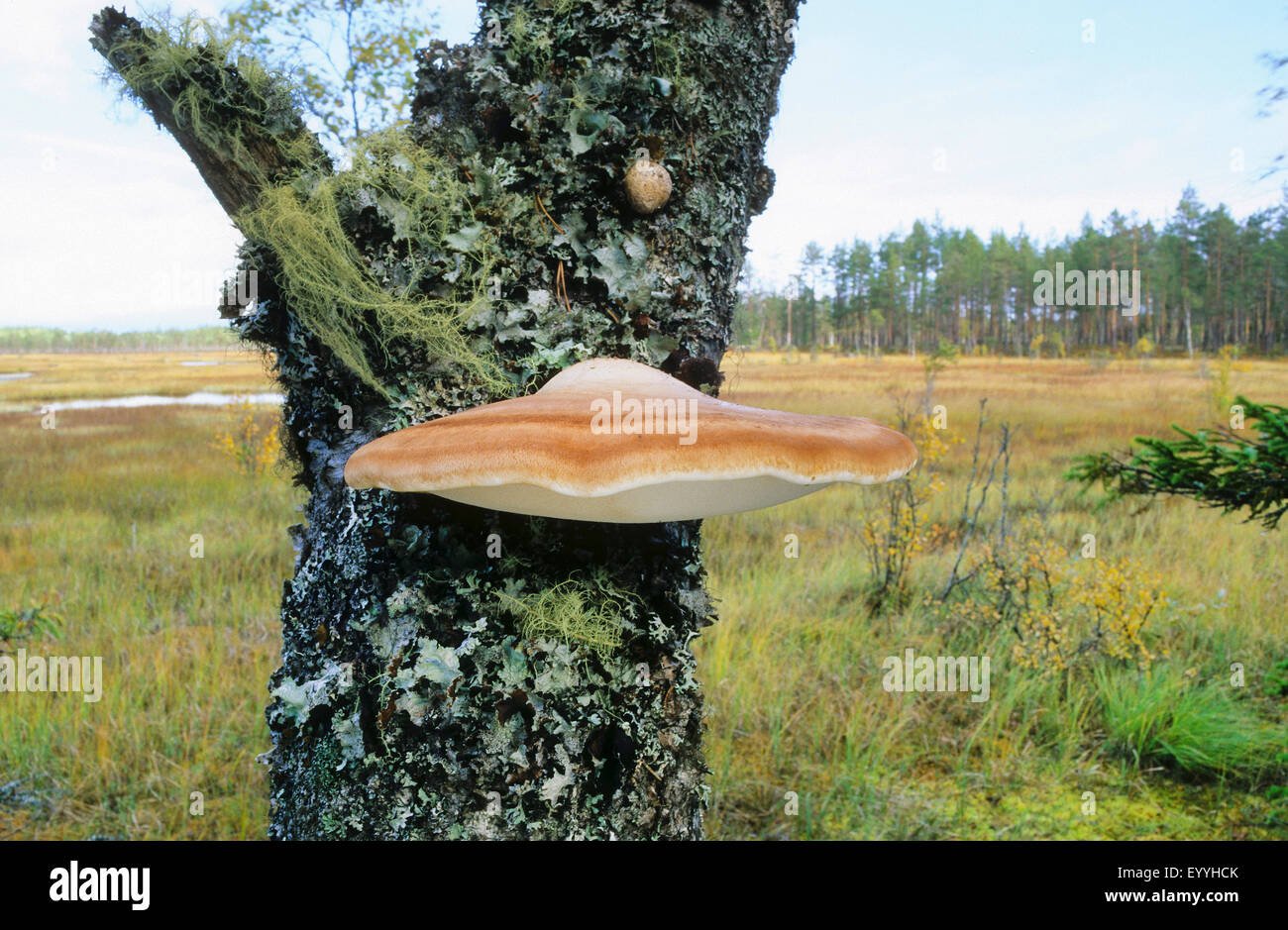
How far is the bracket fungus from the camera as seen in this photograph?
93 cm

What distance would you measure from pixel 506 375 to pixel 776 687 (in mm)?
2818

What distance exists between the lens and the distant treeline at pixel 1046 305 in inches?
1689

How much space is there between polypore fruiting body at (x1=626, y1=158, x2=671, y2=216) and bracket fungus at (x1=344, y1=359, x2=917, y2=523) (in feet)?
1.67

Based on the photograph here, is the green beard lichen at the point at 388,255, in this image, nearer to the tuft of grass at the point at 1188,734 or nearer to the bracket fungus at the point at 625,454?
the bracket fungus at the point at 625,454

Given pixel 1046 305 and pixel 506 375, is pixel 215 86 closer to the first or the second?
pixel 506 375

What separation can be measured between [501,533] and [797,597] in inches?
160

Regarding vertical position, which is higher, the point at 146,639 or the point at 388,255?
the point at 388,255

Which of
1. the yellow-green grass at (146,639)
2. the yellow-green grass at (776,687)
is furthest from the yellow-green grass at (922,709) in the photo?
the yellow-green grass at (146,639)

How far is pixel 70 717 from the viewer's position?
3.65 m

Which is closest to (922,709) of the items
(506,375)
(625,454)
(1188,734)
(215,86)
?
(1188,734)

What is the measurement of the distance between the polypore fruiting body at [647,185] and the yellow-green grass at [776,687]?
621 millimetres

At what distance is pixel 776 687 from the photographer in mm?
3723

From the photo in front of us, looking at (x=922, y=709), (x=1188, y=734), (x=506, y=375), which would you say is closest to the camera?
(x=506, y=375)

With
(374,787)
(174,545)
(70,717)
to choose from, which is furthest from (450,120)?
(174,545)
